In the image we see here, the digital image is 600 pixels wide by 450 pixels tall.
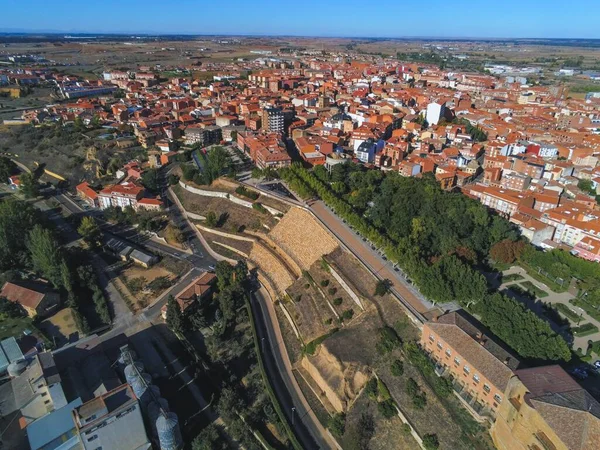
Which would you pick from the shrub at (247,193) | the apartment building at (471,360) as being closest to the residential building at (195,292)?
the shrub at (247,193)

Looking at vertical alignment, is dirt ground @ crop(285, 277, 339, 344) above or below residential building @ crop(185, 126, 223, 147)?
below

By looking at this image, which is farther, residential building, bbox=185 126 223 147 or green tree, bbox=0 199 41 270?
residential building, bbox=185 126 223 147

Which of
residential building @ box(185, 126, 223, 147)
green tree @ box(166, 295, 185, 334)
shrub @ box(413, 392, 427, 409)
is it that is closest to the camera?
shrub @ box(413, 392, 427, 409)

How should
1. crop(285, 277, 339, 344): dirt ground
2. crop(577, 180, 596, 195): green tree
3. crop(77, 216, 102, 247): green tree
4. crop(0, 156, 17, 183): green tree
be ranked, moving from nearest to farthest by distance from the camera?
crop(285, 277, 339, 344): dirt ground → crop(77, 216, 102, 247): green tree → crop(577, 180, 596, 195): green tree → crop(0, 156, 17, 183): green tree

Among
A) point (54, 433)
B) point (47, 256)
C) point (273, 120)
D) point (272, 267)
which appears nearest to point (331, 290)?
point (272, 267)

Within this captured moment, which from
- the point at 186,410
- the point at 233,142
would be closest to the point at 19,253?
the point at 186,410

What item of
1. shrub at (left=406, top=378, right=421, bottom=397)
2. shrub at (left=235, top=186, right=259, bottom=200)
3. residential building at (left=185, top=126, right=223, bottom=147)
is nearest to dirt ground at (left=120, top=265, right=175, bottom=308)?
shrub at (left=235, top=186, right=259, bottom=200)

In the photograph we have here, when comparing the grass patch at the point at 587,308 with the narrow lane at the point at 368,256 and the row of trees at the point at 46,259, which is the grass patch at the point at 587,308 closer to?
the narrow lane at the point at 368,256

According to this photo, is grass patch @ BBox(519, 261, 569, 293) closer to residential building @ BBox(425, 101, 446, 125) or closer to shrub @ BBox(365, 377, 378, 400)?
shrub @ BBox(365, 377, 378, 400)
